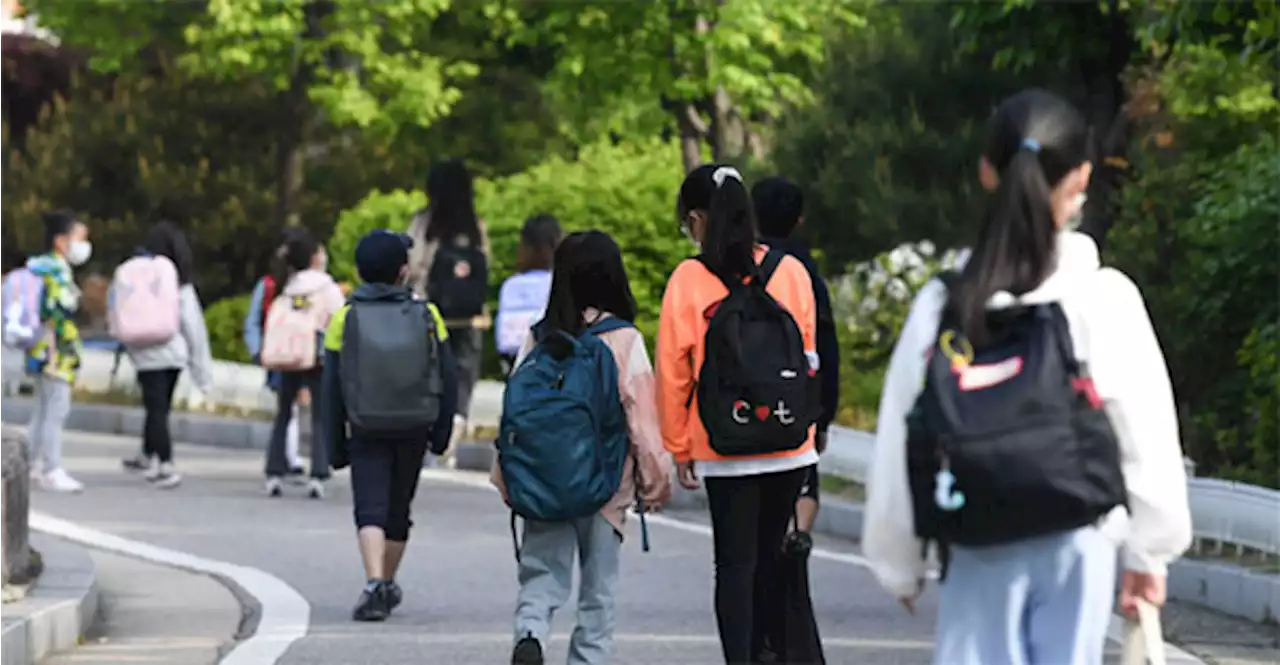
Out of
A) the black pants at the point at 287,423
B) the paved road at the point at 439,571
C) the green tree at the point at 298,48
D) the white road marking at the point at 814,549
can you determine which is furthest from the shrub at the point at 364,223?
the black pants at the point at 287,423

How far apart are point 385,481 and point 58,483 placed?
20.2 ft

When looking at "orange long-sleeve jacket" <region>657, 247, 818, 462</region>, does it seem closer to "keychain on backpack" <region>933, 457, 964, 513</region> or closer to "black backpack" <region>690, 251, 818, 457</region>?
"black backpack" <region>690, 251, 818, 457</region>

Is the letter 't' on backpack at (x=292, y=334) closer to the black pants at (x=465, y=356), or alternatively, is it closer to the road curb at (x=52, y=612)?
the black pants at (x=465, y=356)

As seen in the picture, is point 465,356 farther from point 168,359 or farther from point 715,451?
point 715,451

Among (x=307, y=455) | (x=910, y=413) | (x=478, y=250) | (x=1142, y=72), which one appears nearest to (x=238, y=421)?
(x=307, y=455)

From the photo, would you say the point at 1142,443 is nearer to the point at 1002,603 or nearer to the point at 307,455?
the point at 1002,603

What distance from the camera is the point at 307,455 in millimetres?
18578

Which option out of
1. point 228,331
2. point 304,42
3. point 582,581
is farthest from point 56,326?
point 304,42

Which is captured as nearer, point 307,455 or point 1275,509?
point 1275,509

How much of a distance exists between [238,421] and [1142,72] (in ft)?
23.7

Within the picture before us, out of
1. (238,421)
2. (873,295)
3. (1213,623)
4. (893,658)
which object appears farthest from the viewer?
(873,295)

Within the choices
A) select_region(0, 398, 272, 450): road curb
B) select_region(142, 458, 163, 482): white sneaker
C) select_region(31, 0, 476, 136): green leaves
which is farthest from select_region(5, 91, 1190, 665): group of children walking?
select_region(31, 0, 476, 136): green leaves

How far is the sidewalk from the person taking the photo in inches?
377

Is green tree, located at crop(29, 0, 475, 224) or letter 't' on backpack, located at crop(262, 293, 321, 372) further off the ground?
green tree, located at crop(29, 0, 475, 224)
